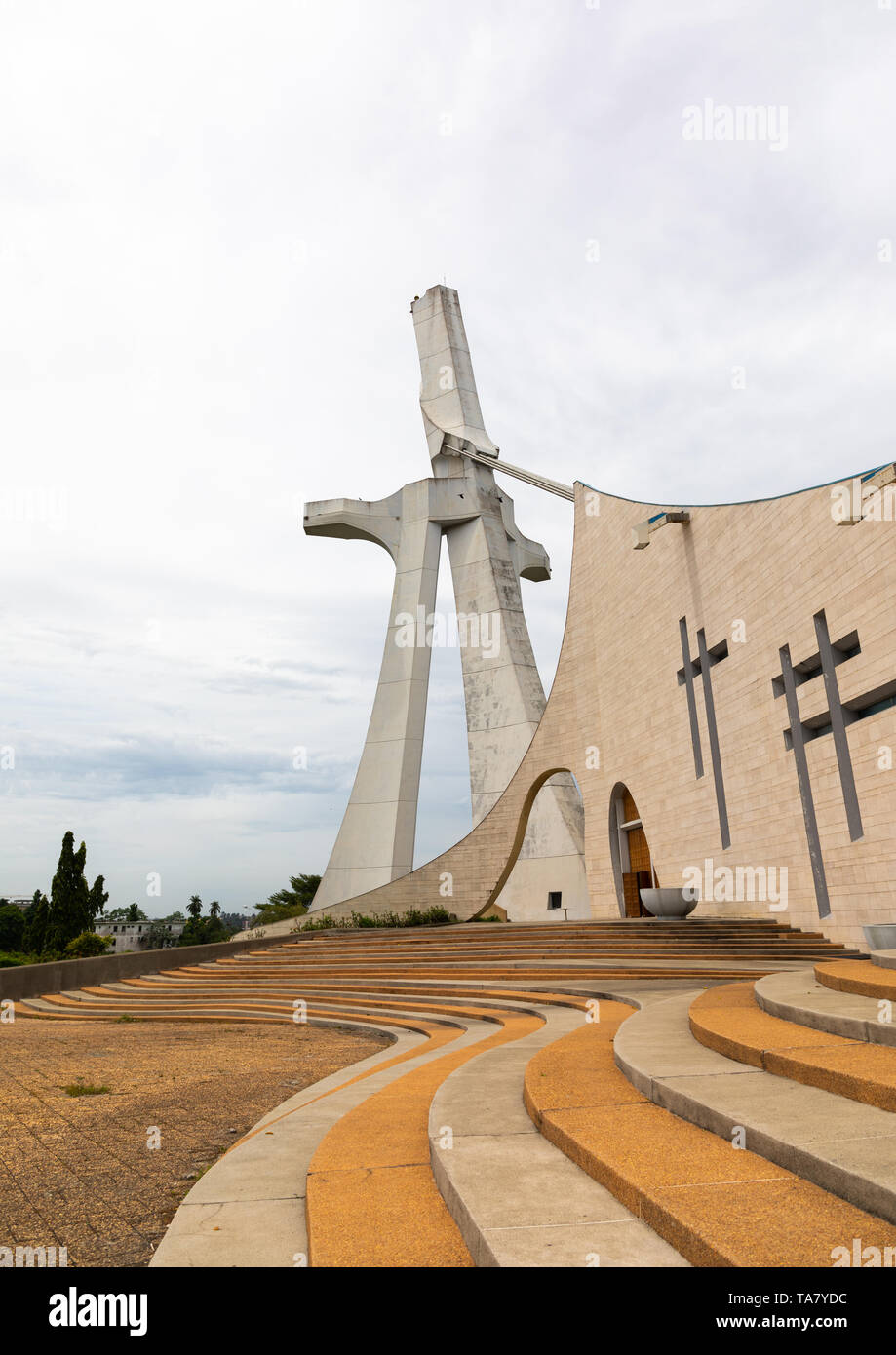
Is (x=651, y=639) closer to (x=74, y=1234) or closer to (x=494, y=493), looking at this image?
(x=494, y=493)

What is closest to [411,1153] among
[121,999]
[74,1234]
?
[74,1234]

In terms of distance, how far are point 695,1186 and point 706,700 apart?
41.9 ft

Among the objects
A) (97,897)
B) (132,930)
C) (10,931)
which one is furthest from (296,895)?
(132,930)

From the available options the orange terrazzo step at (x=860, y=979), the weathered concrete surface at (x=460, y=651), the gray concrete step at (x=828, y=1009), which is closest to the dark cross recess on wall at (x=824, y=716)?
the orange terrazzo step at (x=860, y=979)

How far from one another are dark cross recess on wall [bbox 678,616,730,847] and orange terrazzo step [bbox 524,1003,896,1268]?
11.1 m

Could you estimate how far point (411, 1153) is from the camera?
3.22m

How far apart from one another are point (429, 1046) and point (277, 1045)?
6.61 feet

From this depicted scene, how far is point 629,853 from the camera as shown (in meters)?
19.8

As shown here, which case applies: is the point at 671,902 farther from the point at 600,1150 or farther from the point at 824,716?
the point at 600,1150

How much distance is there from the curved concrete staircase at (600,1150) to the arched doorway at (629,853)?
505 inches

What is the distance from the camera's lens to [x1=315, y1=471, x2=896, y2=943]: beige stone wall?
1037 cm

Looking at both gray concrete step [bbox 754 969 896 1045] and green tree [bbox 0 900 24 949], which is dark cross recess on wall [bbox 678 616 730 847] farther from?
green tree [bbox 0 900 24 949]

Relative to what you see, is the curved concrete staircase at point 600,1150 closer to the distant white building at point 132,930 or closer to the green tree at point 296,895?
the green tree at point 296,895

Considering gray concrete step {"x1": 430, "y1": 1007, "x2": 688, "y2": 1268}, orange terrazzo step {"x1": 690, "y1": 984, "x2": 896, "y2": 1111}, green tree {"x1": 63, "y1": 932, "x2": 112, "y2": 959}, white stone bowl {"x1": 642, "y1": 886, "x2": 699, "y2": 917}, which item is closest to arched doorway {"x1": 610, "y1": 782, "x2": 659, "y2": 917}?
white stone bowl {"x1": 642, "y1": 886, "x2": 699, "y2": 917}
